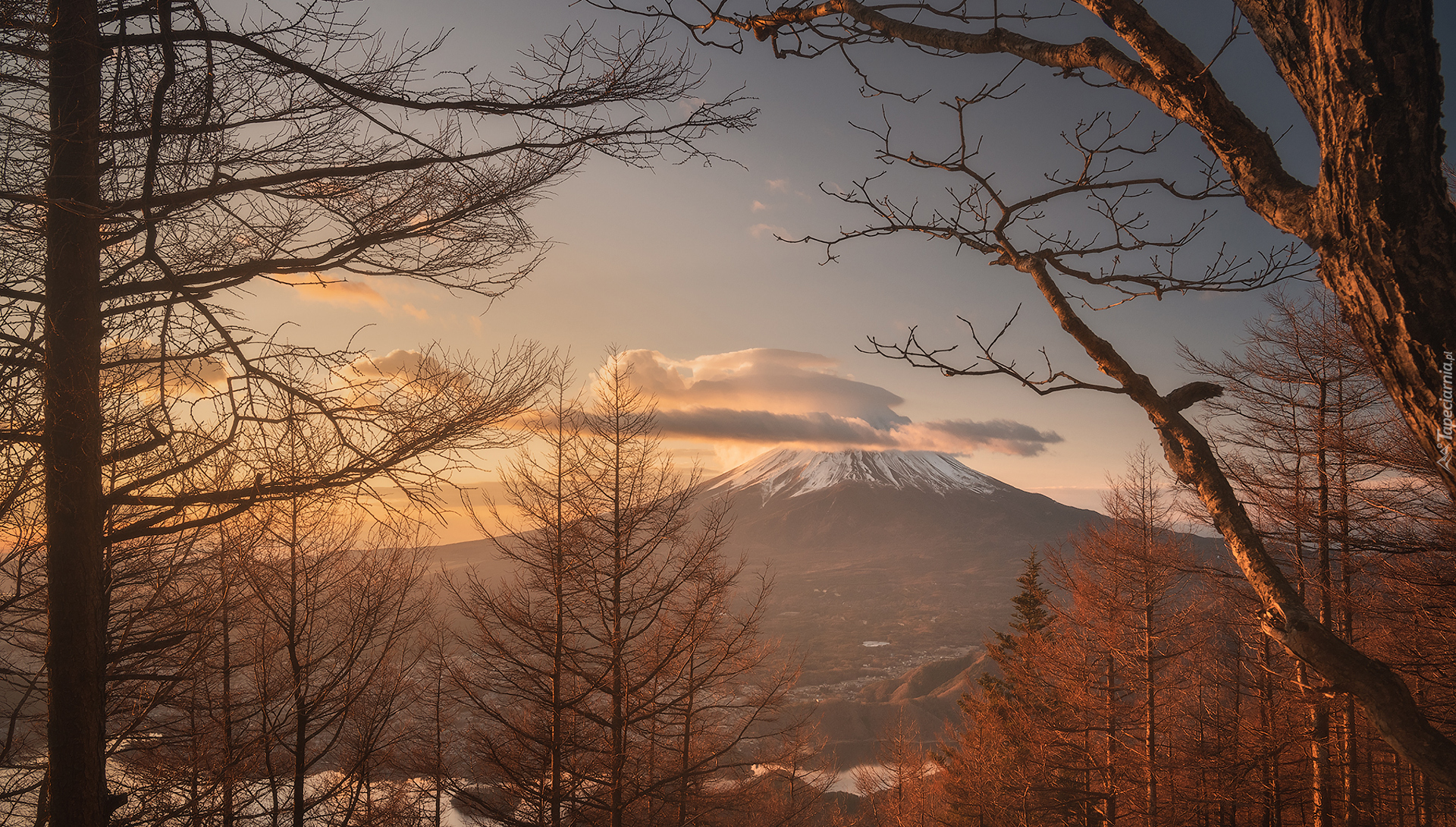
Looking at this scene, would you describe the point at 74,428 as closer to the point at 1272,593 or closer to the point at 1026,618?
the point at 1272,593

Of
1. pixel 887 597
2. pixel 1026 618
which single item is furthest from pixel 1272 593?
pixel 887 597

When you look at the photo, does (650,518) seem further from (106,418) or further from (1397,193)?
(1397,193)

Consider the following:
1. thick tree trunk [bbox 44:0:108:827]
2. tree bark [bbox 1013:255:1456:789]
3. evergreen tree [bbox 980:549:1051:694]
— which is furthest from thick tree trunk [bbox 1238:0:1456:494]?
evergreen tree [bbox 980:549:1051:694]

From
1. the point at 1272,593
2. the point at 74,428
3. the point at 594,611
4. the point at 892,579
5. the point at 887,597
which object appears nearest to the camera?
the point at 1272,593

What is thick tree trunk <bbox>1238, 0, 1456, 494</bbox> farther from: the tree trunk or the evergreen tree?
the evergreen tree

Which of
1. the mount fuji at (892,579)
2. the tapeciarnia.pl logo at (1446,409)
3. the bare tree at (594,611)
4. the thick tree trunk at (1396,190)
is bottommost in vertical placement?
the mount fuji at (892,579)

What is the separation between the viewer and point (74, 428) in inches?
131

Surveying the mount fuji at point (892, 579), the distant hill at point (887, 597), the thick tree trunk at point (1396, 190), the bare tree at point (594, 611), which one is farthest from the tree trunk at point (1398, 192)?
the mount fuji at point (892, 579)

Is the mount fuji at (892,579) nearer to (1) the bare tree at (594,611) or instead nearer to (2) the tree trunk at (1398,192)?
(1) the bare tree at (594,611)

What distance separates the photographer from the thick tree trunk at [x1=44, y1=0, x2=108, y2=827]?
3219 mm

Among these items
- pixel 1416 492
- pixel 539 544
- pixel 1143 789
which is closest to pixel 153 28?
pixel 539 544

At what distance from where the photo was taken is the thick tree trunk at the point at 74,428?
322 centimetres

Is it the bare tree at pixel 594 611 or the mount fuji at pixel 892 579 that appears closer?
the bare tree at pixel 594 611

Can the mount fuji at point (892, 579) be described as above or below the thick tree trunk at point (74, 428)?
below
